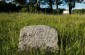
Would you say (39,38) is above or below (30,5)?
above

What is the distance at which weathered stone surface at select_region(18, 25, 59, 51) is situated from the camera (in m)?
5.36

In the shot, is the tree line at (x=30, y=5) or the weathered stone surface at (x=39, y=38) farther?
the tree line at (x=30, y=5)

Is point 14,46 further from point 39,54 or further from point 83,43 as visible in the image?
point 83,43

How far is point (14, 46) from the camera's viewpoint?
5547 millimetres

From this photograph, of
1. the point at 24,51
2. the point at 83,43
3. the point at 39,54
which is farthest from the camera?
the point at 83,43

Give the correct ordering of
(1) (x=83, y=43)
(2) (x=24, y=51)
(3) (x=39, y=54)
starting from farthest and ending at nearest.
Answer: (1) (x=83, y=43), (2) (x=24, y=51), (3) (x=39, y=54)

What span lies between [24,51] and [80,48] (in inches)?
48.9

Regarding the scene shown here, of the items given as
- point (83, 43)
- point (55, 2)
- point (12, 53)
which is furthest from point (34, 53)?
point (55, 2)

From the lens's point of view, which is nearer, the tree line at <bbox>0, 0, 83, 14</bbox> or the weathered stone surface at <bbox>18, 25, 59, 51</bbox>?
the weathered stone surface at <bbox>18, 25, 59, 51</bbox>

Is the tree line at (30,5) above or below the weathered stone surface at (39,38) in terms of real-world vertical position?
below

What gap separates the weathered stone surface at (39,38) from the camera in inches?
211

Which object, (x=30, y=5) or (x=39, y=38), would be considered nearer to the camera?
(x=39, y=38)

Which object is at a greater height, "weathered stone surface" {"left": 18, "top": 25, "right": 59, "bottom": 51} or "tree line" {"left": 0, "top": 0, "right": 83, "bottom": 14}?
"weathered stone surface" {"left": 18, "top": 25, "right": 59, "bottom": 51}

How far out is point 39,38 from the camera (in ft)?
17.8
